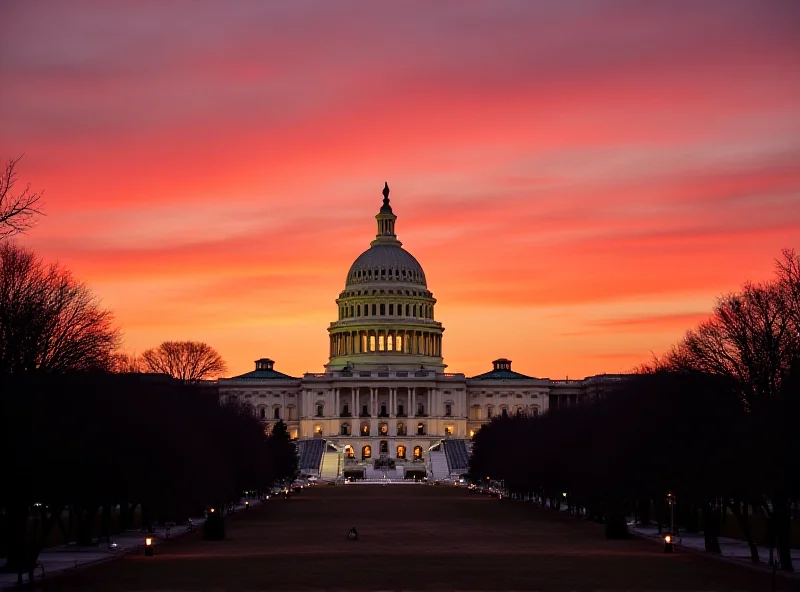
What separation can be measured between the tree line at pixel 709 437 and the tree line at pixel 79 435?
22782mm

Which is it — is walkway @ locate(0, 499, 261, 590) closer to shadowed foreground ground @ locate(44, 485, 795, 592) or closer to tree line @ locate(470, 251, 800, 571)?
shadowed foreground ground @ locate(44, 485, 795, 592)

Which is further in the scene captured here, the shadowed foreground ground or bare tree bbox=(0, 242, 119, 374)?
bare tree bbox=(0, 242, 119, 374)

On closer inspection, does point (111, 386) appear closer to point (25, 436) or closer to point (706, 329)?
point (25, 436)

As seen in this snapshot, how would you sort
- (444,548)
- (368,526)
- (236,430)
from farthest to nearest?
(236,430)
(368,526)
(444,548)

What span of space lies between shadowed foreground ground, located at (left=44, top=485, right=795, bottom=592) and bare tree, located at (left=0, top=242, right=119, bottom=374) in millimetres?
12650

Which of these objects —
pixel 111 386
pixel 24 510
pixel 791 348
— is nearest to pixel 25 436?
pixel 24 510

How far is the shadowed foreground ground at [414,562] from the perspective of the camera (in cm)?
5381

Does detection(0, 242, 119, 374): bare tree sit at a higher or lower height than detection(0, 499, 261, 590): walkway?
higher

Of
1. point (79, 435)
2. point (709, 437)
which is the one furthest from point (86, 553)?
point (709, 437)

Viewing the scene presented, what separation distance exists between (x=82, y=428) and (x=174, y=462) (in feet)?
54.4

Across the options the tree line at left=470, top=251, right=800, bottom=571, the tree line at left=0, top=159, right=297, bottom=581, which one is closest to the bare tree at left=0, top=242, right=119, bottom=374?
the tree line at left=0, top=159, right=297, bottom=581

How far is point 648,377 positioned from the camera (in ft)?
308

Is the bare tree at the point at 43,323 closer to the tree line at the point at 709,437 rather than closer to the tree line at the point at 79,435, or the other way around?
the tree line at the point at 79,435

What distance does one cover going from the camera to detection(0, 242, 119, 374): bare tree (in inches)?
3135
